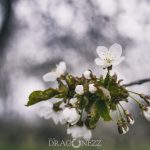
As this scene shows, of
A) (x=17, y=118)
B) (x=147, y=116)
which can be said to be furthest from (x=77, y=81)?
(x=17, y=118)

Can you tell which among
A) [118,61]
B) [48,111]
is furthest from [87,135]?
[118,61]

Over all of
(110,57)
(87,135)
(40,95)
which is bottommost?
(87,135)

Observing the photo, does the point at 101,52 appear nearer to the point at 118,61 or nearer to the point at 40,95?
the point at 118,61

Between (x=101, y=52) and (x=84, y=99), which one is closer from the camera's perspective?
(x=84, y=99)

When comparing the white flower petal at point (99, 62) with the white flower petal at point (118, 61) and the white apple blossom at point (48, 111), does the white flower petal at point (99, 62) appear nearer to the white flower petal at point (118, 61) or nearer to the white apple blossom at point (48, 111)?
the white flower petal at point (118, 61)

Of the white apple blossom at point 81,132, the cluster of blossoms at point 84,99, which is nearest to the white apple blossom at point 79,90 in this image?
the cluster of blossoms at point 84,99

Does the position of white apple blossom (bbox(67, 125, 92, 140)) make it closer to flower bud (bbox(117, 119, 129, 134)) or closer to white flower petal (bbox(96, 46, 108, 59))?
flower bud (bbox(117, 119, 129, 134))
